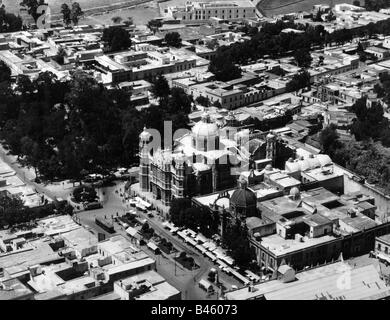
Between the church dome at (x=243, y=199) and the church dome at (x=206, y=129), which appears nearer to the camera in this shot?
the church dome at (x=243, y=199)

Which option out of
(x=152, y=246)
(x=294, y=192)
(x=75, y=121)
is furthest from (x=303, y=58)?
(x=152, y=246)

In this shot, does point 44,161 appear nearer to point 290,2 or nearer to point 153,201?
point 153,201

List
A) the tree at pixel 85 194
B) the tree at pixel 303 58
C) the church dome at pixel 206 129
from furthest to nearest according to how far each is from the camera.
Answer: the tree at pixel 303 58
the tree at pixel 85 194
the church dome at pixel 206 129

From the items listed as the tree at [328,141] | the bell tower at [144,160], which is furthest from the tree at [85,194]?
the tree at [328,141]

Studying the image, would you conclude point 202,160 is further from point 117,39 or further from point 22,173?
point 117,39

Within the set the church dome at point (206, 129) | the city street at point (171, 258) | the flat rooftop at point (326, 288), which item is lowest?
the city street at point (171, 258)

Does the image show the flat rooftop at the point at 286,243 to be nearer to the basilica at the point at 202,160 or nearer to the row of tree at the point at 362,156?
the basilica at the point at 202,160

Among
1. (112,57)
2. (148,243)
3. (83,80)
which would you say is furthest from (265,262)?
(112,57)
